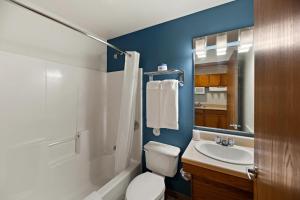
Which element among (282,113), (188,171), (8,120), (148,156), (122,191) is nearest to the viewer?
(282,113)

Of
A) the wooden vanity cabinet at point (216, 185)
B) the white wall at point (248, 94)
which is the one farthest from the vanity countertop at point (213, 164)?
the white wall at point (248, 94)

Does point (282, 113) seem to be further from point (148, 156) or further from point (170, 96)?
point (148, 156)

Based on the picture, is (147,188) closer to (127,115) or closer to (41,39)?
(127,115)

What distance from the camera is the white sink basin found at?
1.31 metres

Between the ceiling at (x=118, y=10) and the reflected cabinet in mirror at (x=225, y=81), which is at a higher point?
the ceiling at (x=118, y=10)

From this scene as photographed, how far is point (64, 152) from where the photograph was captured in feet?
6.02

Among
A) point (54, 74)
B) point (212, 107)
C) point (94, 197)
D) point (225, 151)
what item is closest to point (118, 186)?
point (94, 197)

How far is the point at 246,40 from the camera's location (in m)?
1.50

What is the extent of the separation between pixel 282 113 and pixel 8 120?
1.99 m

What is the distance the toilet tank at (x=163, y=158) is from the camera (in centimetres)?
165

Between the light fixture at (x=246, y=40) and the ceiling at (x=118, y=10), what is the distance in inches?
16.2

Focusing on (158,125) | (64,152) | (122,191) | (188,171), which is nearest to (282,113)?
(188,171)

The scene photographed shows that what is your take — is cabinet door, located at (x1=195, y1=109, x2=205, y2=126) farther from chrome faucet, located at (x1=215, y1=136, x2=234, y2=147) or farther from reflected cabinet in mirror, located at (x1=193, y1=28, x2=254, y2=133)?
chrome faucet, located at (x1=215, y1=136, x2=234, y2=147)

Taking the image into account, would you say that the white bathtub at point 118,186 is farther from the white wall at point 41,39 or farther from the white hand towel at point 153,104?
the white wall at point 41,39
